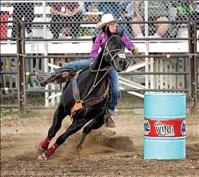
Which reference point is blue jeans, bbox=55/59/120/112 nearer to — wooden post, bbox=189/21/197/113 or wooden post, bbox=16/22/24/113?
wooden post, bbox=189/21/197/113

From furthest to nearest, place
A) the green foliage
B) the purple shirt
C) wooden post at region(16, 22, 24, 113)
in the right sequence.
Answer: wooden post at region(16, 22, 24, 113) → the green foliage → the purple shirt

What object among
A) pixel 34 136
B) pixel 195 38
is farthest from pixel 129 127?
pixel 195 38

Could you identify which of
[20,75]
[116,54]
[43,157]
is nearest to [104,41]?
[116,54]

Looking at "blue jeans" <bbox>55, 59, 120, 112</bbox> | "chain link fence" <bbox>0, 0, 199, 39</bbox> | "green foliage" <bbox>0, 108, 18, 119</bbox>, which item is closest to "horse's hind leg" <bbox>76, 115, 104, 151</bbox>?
"blue jeans" <bbox>55, 59, 120, 112</bbox>

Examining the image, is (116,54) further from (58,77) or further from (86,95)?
(58,77)

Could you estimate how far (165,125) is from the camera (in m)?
8.44

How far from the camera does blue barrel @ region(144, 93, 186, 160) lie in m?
8.36

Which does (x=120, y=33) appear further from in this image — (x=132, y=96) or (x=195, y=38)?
(x=132, y=96)

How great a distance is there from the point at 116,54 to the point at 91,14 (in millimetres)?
7040

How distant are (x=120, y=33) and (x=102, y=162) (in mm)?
1713

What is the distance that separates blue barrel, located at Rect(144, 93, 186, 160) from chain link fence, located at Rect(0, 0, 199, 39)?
6.26 metres

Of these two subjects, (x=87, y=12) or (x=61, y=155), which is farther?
(x=87, y=12)

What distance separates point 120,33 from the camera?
849 centimetres

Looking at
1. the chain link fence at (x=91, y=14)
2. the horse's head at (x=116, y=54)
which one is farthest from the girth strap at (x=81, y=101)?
the chain link fence at (x=91, y=14)
